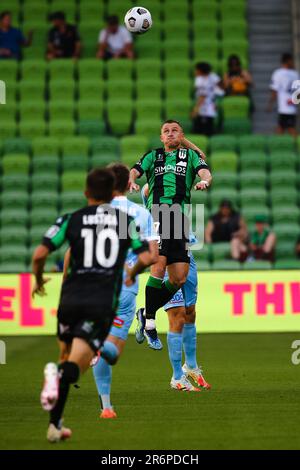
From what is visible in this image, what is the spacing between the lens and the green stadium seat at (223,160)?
747 inches

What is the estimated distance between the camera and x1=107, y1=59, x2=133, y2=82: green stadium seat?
2069cm

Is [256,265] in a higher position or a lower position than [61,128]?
lower

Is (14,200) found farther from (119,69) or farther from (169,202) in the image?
(169,202)

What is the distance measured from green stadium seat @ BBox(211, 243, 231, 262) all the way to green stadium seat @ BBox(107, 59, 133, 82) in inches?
179

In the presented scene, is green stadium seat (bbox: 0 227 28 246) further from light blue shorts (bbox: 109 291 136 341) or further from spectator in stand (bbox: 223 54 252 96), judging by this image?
light blue shorts (bbox: 109 291 136 341)

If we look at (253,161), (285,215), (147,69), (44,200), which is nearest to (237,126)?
(253,161)

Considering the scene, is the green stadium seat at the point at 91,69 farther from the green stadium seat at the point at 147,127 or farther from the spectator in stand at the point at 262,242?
the spectator in stand at the point at 262,242

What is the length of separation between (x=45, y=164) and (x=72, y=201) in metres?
1.07

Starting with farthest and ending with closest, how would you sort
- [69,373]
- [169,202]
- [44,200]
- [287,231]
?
[44,200] → [287,231] → [169,202] → [69,373]

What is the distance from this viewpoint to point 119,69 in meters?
20.7

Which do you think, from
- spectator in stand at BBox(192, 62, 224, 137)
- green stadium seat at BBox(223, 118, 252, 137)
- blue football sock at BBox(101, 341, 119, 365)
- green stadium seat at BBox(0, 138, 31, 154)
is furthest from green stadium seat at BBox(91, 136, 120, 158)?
blue football sock at BBox(101, 341, 119, 365)
